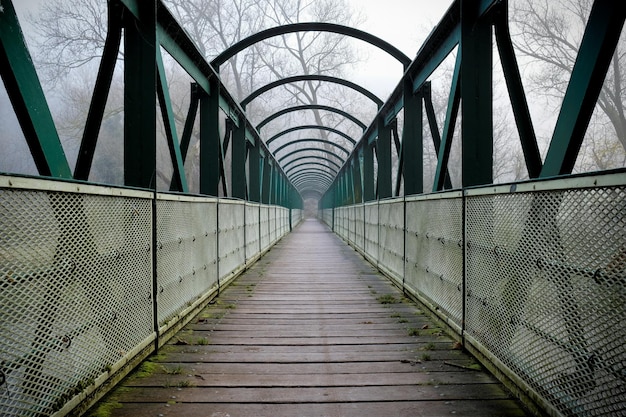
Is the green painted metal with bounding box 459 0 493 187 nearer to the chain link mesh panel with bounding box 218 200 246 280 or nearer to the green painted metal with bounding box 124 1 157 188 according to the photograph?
the green painted metal with bounding box 124 1 157 188

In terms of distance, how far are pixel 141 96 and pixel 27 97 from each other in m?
1.32

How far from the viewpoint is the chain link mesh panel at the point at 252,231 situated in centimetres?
762

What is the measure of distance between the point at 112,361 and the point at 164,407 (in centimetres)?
43

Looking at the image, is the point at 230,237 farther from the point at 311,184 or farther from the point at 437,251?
the point at 311,184

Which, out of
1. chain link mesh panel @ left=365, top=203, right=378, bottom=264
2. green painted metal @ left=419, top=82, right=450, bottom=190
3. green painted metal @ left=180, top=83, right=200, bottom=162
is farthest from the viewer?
chain link mesh panel @ left=365, top=203, right=378, bottom=264

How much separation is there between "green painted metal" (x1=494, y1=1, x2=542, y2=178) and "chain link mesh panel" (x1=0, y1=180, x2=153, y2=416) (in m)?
2.85

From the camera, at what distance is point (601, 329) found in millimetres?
1562

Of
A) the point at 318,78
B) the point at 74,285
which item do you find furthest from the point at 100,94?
the point at 318,78

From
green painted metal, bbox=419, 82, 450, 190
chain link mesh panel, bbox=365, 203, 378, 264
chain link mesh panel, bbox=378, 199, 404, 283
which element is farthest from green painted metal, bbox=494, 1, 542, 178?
chain link mesh panel, bbox=365, 203, 378, 264

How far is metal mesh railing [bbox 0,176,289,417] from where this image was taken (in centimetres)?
158

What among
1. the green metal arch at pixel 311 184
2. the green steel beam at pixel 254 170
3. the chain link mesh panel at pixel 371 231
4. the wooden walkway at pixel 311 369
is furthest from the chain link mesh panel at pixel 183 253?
the green metal arch at pixel 311 184

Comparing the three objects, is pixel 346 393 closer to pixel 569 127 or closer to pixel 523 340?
pixel 523 340

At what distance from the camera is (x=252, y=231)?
8188 millimetres

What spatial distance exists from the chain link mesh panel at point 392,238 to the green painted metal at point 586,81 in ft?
10.2
